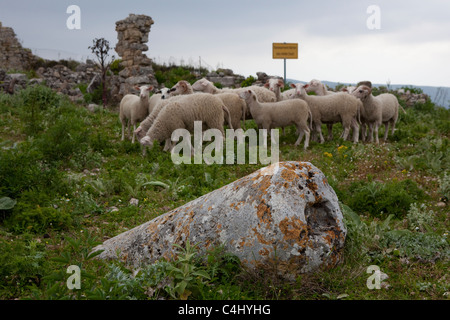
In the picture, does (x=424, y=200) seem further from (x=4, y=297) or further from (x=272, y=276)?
(x=4, y=297)

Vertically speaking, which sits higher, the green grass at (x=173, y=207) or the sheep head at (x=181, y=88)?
the sheep head at (x=181, y=88)

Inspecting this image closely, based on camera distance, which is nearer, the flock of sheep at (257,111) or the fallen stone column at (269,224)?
the fallen stone column at (269,224)

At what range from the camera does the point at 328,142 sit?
12461 mm

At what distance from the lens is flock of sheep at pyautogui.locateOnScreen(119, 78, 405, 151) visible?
1101 centimetres

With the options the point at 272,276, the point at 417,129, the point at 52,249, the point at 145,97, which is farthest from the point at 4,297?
the point at 417,129

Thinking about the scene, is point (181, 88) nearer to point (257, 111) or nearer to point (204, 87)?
point (204, 87)

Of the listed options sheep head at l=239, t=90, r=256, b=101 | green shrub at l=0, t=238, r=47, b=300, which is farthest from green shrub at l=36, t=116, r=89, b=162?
sheep head at l=239, t=90, r=256, b=101

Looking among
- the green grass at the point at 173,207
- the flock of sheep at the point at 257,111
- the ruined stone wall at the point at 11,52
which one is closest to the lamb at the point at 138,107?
the flock of sheep at the point at 257,111

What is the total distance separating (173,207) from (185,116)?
4.46 meters

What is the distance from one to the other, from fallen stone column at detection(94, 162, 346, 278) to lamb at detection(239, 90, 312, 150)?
7.68 m

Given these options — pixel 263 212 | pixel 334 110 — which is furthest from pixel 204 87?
pixel 263 212

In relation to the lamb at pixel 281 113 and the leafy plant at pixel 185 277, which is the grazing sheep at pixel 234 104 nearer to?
the lamb at pixel 281 113

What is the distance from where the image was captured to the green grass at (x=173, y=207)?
3.78 m

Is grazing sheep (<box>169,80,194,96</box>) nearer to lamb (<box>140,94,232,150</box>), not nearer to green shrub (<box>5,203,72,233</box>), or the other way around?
lamb (<box>140,94,232,150</box>)
